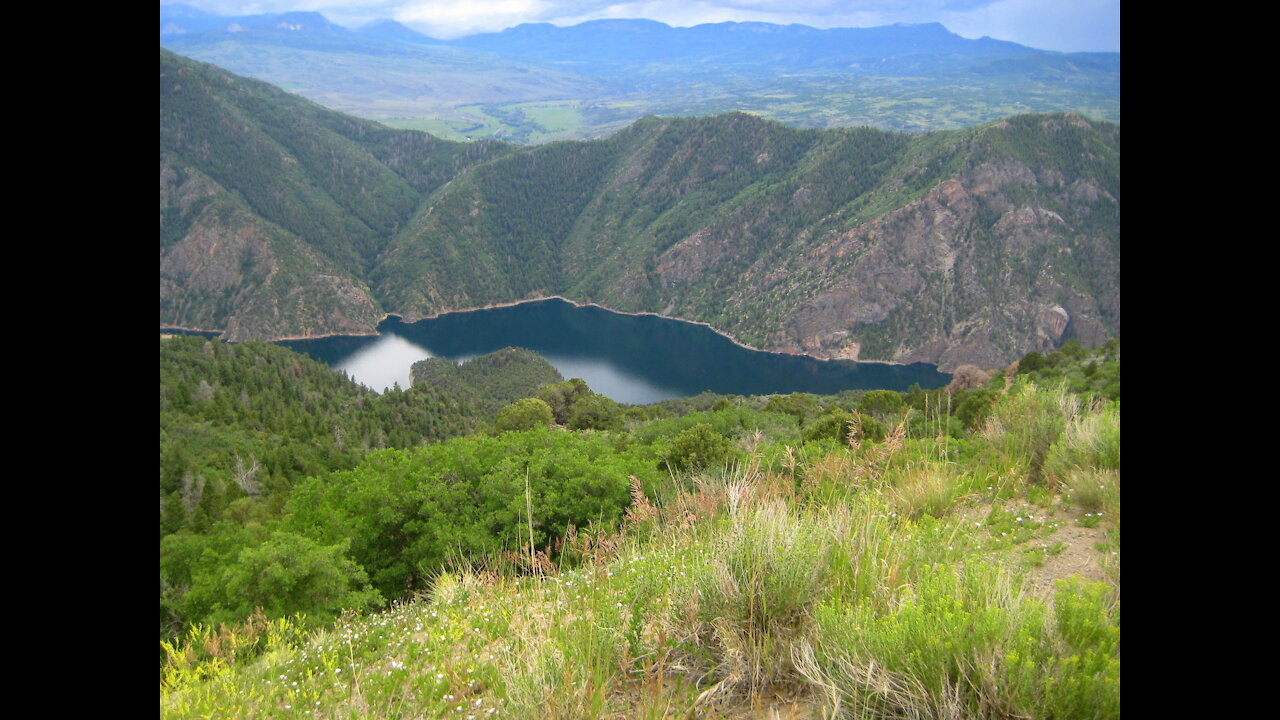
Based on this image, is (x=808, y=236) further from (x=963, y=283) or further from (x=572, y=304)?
(x=572, y=304)

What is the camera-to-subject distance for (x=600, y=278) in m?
157

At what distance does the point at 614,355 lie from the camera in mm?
123062

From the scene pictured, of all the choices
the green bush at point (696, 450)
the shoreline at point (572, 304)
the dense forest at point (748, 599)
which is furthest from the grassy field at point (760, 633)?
the shoreline at point (572, 304)

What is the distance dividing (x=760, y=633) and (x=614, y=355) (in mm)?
119252

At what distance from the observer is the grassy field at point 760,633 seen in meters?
3.28

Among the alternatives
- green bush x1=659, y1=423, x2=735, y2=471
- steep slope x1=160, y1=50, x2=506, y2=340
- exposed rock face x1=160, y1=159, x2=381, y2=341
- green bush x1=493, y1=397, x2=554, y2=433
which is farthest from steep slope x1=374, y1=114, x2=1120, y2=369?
green bush x1=659, y1=423, x2=735, y2=471

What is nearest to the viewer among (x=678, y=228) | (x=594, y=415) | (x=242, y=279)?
(x=594, y=415)

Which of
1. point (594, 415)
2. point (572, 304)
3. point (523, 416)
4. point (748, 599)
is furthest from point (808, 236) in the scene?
point (748, 599)

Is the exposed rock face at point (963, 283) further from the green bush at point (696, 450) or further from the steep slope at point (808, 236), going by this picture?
the green bush at point (696, 450)

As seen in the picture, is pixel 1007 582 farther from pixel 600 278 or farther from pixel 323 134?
pixel 323 134

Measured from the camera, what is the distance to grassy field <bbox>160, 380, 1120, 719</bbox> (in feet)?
10.7
